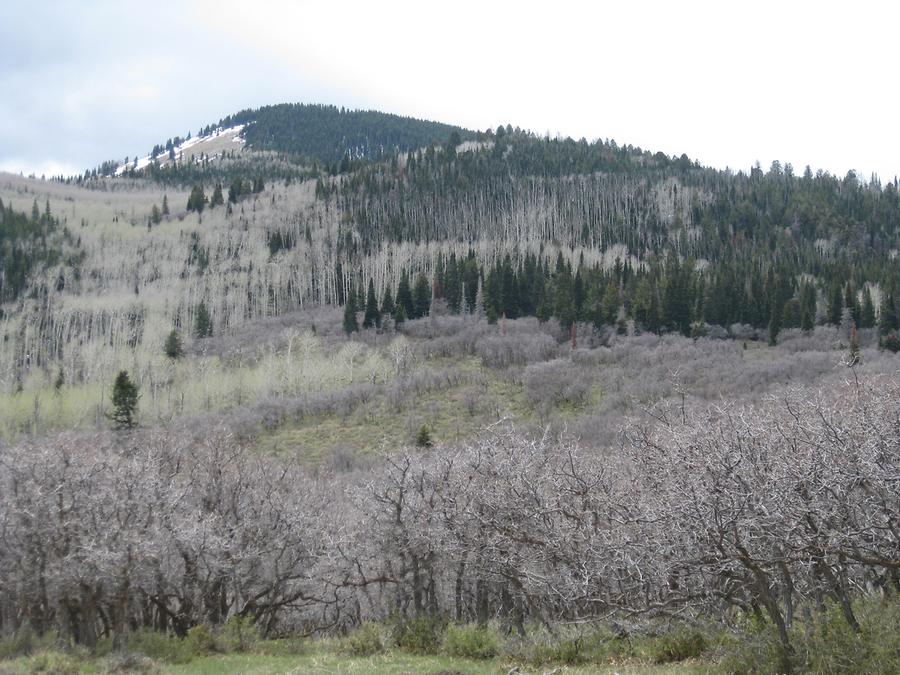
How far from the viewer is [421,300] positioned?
10738 centimetres

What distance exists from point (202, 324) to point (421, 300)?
35787mm

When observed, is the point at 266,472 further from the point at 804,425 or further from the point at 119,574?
the point at 804,425

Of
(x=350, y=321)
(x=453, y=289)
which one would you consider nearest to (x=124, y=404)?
(x=350, y=321)

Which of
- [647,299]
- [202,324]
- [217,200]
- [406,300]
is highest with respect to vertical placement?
[217,200]

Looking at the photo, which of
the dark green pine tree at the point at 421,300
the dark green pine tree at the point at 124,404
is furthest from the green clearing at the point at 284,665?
the dark green pine tree at the point at 421,300

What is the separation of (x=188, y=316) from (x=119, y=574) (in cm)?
10955

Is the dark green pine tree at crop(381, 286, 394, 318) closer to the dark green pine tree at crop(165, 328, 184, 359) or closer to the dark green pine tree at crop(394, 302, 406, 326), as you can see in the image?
the dark green pine tree at crop(394, 302, 406, 326)

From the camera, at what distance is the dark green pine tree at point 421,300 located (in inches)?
4215

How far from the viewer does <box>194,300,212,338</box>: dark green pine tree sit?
116 metres

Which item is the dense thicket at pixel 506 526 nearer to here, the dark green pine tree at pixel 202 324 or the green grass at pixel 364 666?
the green grass at pixel 364 666

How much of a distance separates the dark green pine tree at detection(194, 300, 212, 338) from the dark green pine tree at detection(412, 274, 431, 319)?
110 feet

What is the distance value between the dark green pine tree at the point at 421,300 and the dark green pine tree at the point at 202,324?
33639mm

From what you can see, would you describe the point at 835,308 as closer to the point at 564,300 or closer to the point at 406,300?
the point at 564,300

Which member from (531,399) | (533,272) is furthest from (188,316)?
(531,399)
